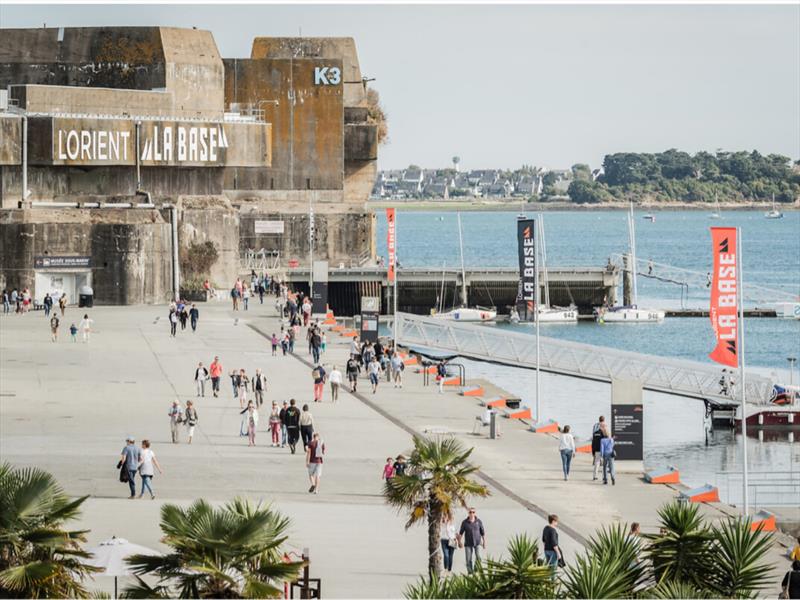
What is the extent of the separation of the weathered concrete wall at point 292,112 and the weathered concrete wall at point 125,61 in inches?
154

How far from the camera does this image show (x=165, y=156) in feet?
240

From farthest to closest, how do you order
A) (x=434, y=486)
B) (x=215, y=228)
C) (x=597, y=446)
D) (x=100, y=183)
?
(x=100, y=183)
(x=215, y=228)
(x=597, y=446)
(x=434, y=486)

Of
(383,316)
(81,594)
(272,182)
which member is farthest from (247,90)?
(81,594)

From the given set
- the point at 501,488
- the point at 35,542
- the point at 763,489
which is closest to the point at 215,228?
the point at 763,489

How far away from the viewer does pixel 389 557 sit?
23.3 meters

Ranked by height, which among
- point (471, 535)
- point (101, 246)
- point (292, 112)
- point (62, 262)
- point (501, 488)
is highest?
point (292, 112)

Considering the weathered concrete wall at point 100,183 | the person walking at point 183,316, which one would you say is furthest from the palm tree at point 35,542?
the weathered concrete wall at point 100,183

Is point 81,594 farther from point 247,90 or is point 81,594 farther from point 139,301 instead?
point 247,90

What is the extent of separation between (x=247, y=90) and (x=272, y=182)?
4.89 metres

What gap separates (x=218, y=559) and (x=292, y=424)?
17044mm

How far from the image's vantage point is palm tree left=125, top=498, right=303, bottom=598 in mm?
15211

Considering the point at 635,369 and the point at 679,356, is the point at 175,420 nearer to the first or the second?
the point at 635,369

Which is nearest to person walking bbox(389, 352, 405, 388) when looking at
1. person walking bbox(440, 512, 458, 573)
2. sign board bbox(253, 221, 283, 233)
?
person walking bbox(440, 512, 458, 573)

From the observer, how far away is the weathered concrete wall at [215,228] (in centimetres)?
6894
